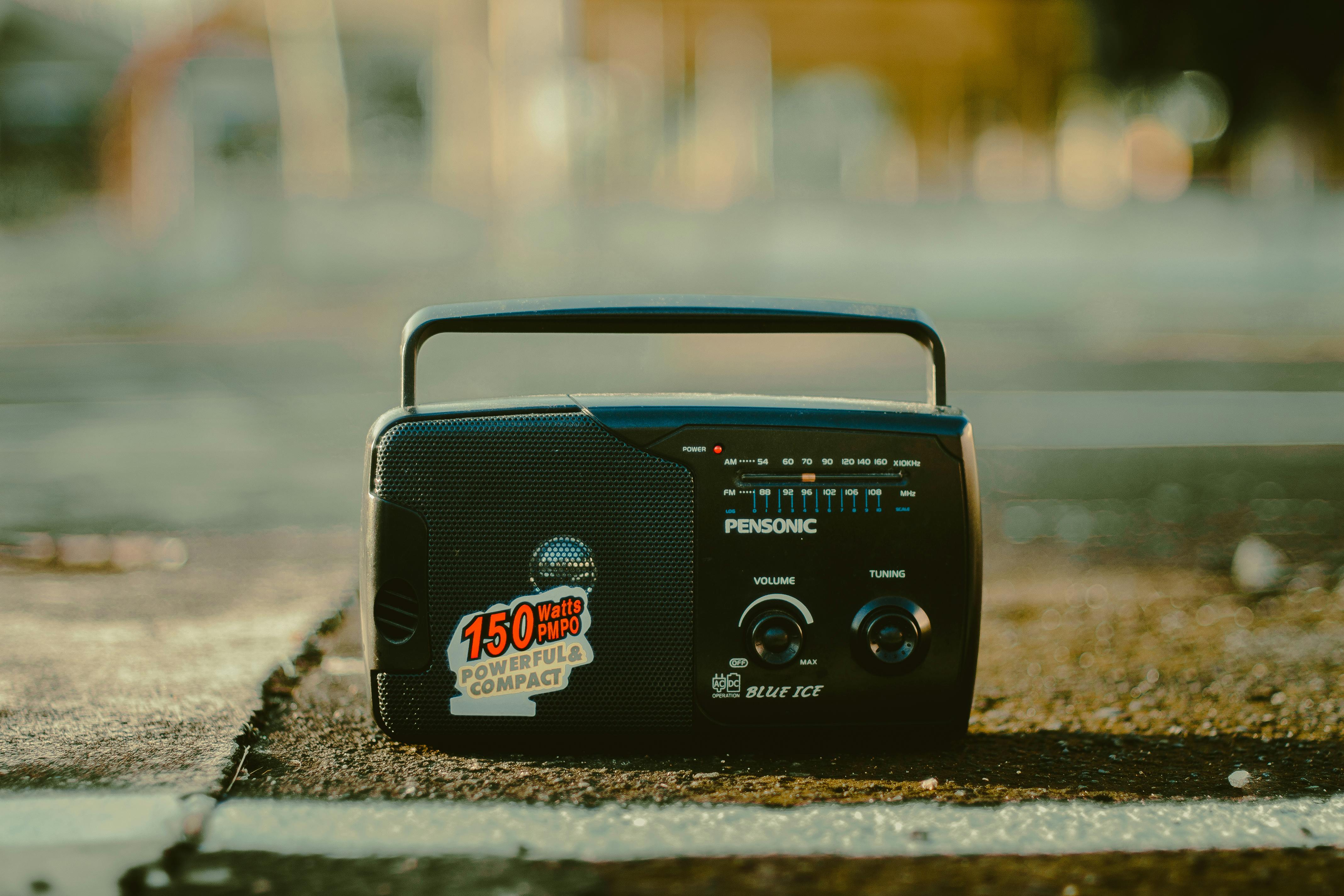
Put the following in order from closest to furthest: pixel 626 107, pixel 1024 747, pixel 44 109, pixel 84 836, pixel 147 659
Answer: pixel 84 836
pixel 1024 747
pixel 147 659
pixel 626 107
pixel 44 109

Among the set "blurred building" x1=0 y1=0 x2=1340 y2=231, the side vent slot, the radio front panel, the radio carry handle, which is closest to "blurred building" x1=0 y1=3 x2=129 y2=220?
"blurred building" x1=0 y1=0 x2=1340 y2=231

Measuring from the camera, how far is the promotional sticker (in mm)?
1221

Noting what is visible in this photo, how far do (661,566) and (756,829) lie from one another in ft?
0.96

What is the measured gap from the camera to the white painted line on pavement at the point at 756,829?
103 centimetres

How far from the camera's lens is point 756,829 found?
3.54 ft

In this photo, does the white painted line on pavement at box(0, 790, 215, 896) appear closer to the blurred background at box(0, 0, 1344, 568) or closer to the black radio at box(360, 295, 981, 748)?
the black radio at box(360, 295, 981, 748)

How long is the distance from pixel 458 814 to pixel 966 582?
1.92ft

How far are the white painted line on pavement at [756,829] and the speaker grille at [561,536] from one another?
144 millimetres

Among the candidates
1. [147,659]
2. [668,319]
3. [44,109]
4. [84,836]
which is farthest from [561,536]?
[44,109]

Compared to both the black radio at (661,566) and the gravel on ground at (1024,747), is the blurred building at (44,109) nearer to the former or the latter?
the gravel on ground at (1024,747)

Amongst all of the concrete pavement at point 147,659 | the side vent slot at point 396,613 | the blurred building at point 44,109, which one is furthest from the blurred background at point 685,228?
the side vent slot at point 396,613

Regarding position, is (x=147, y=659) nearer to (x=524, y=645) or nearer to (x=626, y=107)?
(x=524, y=645)

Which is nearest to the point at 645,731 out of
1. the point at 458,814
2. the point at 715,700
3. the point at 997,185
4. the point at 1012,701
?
the point at 715,700

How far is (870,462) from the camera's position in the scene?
4.03ft
